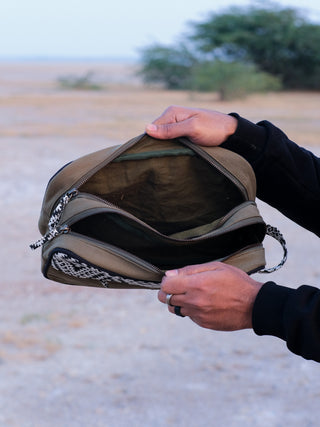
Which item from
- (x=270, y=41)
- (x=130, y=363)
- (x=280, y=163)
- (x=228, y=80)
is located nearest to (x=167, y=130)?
(x=280, y=163)

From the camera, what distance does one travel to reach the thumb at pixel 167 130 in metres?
1.78

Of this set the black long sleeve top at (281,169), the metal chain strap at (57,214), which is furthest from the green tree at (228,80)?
the metal chain strap at (57,214)

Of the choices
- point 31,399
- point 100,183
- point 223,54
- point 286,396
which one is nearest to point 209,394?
point 286,396

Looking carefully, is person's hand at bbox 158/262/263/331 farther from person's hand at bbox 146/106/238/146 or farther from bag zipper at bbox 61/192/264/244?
person's hand at bbox 146/106/238/146

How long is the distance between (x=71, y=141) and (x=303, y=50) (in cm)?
1821

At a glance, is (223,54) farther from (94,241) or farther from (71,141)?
(94,241)

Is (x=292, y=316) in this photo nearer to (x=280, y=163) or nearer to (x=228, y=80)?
(x=280, y=163)

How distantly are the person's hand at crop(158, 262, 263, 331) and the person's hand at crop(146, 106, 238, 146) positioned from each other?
1.42ft

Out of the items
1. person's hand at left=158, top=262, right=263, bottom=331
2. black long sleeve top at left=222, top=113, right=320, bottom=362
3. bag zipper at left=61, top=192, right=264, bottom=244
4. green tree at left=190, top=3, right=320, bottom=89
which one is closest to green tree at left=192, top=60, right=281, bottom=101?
green tree at left=190, top=3, right=320, bottom=89

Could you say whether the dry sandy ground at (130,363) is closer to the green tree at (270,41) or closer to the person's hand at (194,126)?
the person's hand at (194,126)

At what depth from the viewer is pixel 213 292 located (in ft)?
4.94

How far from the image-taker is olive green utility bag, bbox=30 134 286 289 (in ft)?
5.56

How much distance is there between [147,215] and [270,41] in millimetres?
25887

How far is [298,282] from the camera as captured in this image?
4.52 meters
